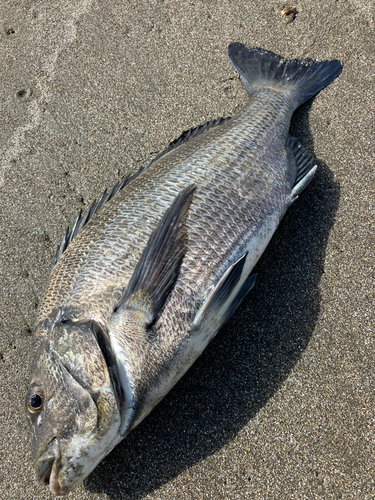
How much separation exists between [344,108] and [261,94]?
2.62 feet

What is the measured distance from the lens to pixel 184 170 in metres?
2.58

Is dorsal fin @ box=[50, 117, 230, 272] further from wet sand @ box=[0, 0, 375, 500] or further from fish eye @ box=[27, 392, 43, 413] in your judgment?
fish eye @ box=[27, 392, 43, 413]

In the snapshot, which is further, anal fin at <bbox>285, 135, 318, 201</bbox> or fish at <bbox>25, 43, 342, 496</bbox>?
anal fin at <bbox>285, 135, 318, 201</bbox>

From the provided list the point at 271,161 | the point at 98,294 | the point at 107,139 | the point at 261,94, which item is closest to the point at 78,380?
the point at 98,294

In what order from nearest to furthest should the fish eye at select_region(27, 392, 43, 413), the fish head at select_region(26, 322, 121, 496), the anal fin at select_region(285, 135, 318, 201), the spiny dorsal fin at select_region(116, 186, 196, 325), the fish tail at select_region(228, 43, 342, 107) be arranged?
1. the fish head at select_region(26, 322, 121, 496)
2. the fish eye at select_region(27, 392, 43, 413)
3. the spiny dorsal fin at select_region(116, 186, 196, 325)
4. the anal fin at select_region(285, 135, 318, 201)
5. the fish tail at select_region(228, 43, 342, 107)

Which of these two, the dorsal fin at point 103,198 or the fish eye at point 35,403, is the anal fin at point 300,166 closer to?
A: the dorsal fin at point 103,198

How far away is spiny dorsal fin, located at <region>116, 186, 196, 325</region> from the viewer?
83.9 inches

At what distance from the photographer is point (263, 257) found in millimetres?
2910

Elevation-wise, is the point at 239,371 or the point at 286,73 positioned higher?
the point at 286,73

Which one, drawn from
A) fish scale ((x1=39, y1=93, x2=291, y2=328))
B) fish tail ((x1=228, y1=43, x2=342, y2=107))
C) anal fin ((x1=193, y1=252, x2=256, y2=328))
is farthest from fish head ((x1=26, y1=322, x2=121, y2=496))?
fish tail ((x1=228, y1=43, x2=342, y2=107))

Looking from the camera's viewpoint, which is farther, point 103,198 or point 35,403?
point 103,198

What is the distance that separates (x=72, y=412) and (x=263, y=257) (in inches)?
68.0

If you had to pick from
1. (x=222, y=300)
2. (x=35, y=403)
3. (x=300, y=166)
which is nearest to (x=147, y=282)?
(x=222, y=300)

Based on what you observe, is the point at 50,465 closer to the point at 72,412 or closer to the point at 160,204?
the point at 72,412
